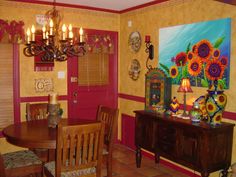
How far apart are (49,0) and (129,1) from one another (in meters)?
1.29

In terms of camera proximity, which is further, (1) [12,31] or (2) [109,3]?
(2) [109,3]

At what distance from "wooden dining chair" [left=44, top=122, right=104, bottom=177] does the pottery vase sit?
1.33 m

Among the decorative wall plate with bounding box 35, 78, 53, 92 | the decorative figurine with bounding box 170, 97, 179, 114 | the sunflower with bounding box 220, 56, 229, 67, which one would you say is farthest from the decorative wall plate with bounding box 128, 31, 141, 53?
the sunflower with bounding box 220, 56, 229, 67

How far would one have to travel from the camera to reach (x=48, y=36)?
2.93 meters

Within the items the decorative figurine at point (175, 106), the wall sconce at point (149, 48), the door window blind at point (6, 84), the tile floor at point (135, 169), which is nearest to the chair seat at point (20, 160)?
the tile floor at point (135, 169)

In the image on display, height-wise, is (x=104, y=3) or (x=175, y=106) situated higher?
(x=104, y=3)

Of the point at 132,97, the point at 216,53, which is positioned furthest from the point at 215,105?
the point at 132,97

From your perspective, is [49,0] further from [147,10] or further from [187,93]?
[187,93]

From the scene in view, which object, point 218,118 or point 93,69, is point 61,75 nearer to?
point 93,69

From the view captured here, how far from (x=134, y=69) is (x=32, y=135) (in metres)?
2.52

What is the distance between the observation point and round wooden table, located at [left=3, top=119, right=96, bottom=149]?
2.73 m

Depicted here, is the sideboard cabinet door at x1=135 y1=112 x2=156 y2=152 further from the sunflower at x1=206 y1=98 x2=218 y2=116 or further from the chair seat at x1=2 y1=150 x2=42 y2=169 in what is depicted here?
the chair seat at x1=2 y1=150 x2=42 y2=169

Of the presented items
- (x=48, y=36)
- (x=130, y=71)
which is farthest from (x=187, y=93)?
(x=48, y=36)

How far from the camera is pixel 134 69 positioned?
4973 mm
